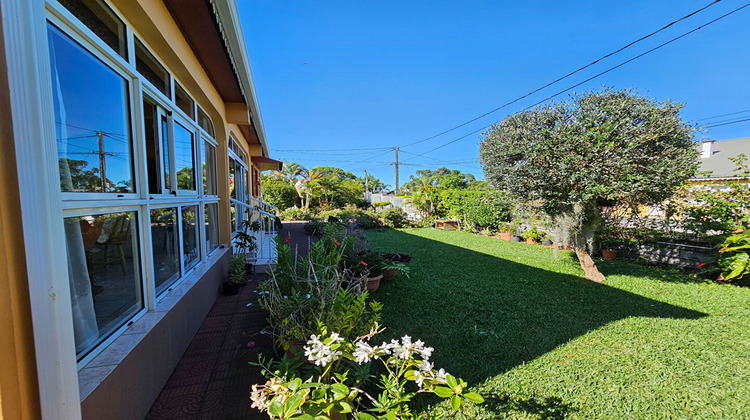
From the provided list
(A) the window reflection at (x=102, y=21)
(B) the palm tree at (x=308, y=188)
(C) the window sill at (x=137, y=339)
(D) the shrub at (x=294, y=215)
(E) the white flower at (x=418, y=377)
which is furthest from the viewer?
(B) the palm tree at (x=308, y=188)

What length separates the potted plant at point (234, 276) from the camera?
13.2 ft

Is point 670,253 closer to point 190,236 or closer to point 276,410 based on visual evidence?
point 276,410

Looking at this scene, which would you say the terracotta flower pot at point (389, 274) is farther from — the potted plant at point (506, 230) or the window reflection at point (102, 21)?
the potted plant at point (506, 230)

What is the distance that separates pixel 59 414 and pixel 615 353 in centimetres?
425

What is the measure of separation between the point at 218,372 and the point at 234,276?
208 cm

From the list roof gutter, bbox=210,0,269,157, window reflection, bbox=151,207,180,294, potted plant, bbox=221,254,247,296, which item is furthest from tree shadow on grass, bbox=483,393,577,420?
roof gutter, bbox=210,0,269,157

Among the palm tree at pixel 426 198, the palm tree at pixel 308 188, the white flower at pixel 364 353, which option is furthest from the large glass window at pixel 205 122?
the palm tree at pixel 308 188

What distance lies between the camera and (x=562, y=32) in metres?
7.57

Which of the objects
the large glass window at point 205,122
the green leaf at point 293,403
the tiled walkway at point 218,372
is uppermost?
the large glass window at point 205,122

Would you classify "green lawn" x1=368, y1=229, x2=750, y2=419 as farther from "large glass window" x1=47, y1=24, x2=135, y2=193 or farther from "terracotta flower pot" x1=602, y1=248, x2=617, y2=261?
"large glass window" x1=47, y1=24, x2=135, y2=193

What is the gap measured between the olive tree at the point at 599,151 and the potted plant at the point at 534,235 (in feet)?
14.6

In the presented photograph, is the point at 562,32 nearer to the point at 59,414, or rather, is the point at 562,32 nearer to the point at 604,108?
the point at 604,108

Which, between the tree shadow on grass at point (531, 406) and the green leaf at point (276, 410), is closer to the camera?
the green leaf at point (276, 410)

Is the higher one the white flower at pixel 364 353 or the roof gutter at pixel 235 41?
the roof gutter at pixel 235 41
